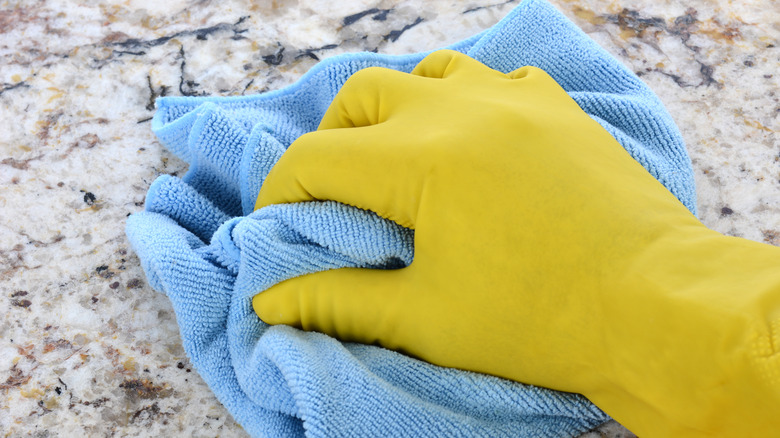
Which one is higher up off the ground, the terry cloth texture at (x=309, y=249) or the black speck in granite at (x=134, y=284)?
the terry cloth texture at (x=309, y=249)

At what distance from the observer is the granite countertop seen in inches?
32.0

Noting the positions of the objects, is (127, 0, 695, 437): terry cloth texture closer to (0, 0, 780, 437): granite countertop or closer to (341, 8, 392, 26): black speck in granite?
(0, 0, 780, 437): granite countertop

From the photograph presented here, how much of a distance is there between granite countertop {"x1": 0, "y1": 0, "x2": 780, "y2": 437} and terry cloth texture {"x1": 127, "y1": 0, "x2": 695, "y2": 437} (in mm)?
83

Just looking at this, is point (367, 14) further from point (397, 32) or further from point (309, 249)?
point (309, 249)

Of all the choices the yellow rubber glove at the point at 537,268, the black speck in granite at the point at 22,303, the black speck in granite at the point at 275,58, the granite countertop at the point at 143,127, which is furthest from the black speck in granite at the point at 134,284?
the black speck in granite at the point at 275,58

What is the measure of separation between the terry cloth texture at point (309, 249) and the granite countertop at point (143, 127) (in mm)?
83

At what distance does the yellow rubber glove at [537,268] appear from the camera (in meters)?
0.53

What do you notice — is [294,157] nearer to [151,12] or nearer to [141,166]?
[141,166]

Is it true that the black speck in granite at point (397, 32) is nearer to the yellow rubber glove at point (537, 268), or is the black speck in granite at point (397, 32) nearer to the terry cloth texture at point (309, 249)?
the terry cloth texture at point (309, 249)

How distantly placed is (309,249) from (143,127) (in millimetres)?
500

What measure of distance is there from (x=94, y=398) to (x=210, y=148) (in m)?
0.36

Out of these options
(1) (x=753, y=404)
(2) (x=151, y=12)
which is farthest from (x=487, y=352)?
(2) (x=151, y=12)

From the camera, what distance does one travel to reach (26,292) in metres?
0.89

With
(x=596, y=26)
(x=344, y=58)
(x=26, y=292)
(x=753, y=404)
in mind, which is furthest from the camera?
(x=596, y=26)
